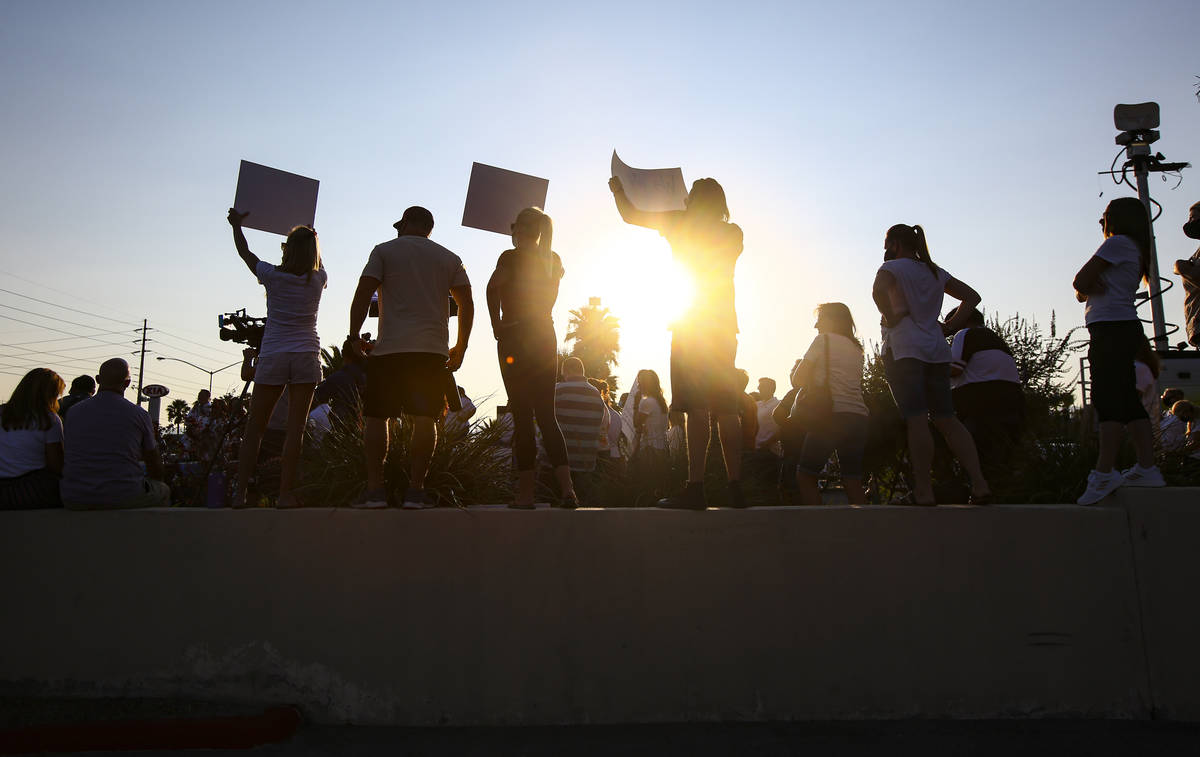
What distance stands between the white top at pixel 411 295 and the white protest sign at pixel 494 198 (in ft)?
2.48

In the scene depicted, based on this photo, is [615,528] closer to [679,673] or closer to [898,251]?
[679,673]

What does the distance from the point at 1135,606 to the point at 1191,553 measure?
1.19 ft

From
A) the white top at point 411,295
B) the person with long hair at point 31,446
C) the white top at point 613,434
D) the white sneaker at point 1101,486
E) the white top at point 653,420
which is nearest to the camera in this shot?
the white sneaker at point 1101,486

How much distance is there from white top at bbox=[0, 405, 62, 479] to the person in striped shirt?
3.46 m

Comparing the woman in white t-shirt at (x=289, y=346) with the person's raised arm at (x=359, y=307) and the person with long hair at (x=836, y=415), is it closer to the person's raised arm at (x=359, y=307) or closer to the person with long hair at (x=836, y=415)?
the person's raised arm at (x=359, y=307)

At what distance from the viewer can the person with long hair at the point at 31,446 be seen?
16.4 feet

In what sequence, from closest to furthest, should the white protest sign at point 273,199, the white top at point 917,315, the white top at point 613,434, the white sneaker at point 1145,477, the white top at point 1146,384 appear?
the white sneaker at point 1145,477
the white top at point 917,315
the white protest sign at point 273,199
the white top at point 1146,384
the white top at point 613,434

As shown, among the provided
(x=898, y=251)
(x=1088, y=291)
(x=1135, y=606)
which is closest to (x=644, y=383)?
(x=898, y=251)

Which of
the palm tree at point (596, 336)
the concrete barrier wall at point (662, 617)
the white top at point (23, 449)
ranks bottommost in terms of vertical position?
the concrete barrier wall at point (662, 617)

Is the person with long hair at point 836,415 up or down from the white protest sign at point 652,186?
down

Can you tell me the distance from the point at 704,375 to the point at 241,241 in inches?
122

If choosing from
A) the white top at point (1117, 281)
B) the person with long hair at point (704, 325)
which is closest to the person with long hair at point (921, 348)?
the white top at point (1117, 281)

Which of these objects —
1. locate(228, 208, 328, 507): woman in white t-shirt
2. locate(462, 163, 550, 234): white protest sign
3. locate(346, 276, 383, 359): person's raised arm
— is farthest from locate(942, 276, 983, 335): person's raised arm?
locate(228, 208, 328, 507): woman in white t-shirt

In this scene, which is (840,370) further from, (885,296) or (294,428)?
(294,428)
